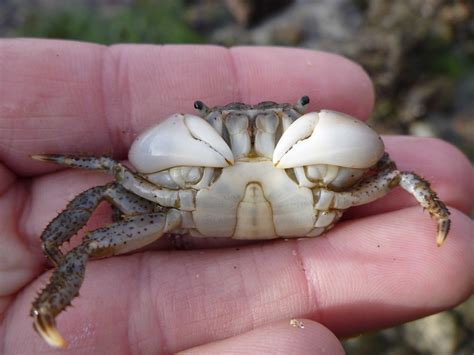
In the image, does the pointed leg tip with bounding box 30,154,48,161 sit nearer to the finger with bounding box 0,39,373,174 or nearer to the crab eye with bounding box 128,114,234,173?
the finger with bounding box 0,39,373,174

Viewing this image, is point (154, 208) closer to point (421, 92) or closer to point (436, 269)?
point (436, 269)

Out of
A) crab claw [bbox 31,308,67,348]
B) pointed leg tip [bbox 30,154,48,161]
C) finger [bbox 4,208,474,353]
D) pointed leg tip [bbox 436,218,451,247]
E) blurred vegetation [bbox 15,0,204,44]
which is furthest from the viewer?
blurred vegetation [bbox 15,0,204,44]

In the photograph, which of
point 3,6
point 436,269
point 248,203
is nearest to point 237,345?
point 248,203

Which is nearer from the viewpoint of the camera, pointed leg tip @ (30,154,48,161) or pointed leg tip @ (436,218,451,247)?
pointed leg tip @ (436,218,451,247)

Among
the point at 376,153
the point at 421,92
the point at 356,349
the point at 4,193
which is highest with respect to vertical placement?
the point at 376,153

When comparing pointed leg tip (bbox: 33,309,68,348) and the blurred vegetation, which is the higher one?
pointed leg tip (bbox: 33,309,68,348)

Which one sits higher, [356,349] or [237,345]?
[237,345]

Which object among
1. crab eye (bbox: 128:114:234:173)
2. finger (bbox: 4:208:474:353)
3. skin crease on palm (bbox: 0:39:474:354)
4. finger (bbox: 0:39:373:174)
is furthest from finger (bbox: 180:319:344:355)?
finger (bbox: 0:39:373:174)
